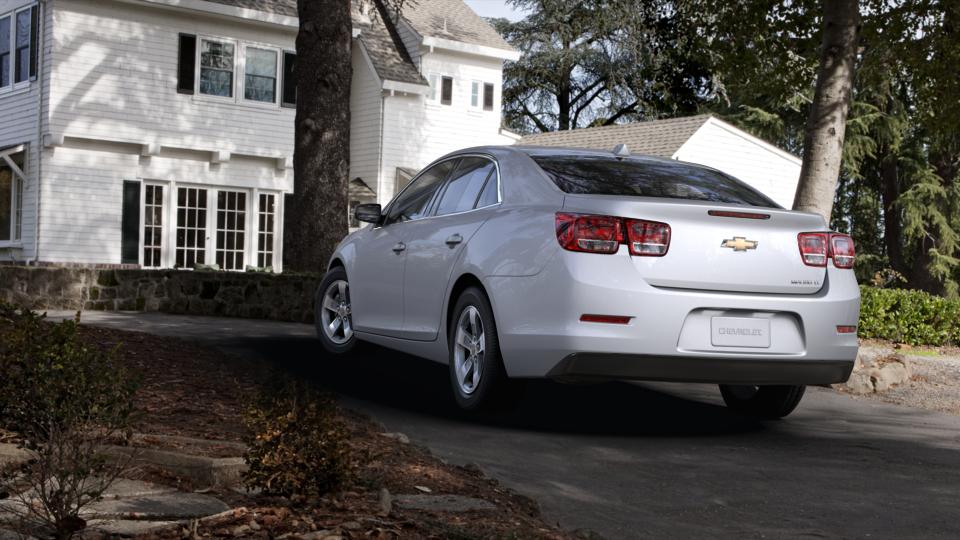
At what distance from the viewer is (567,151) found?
7969mm

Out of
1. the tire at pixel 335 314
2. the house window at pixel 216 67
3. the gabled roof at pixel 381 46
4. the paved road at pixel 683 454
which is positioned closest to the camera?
the paved road at pixel 683 454

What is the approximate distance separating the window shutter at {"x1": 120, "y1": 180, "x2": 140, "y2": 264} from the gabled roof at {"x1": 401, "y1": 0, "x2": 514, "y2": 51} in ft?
26.6

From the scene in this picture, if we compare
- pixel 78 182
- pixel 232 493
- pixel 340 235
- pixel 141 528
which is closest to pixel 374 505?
pixel 232 493

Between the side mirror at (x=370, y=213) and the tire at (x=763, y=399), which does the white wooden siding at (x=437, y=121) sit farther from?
the tire at (x=763, y=399)

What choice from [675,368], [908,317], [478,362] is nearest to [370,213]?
[478,362]

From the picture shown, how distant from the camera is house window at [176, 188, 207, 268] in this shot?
2503 cm

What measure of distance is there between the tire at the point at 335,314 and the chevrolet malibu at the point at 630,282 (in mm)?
1987

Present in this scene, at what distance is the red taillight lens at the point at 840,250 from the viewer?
7.12 meters

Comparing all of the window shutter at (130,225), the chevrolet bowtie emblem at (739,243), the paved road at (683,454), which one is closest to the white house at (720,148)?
the window shutter at (130,225)

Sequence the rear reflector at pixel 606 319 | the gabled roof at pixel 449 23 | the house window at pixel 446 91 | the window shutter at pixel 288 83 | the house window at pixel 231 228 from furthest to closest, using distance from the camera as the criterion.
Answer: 1. the gabled roof at pixel 449 23
2. the house window at pixel 446 91
3. the window shutter at pixel 288 83
4. the house window at pixel 231 228
5. the rear reflector at pixel 606 319

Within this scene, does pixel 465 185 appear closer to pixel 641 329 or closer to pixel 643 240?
pixel 643 240

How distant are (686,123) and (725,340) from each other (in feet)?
80.5

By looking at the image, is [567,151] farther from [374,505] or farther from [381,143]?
[381,143]

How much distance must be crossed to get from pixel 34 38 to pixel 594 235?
20.6 m
